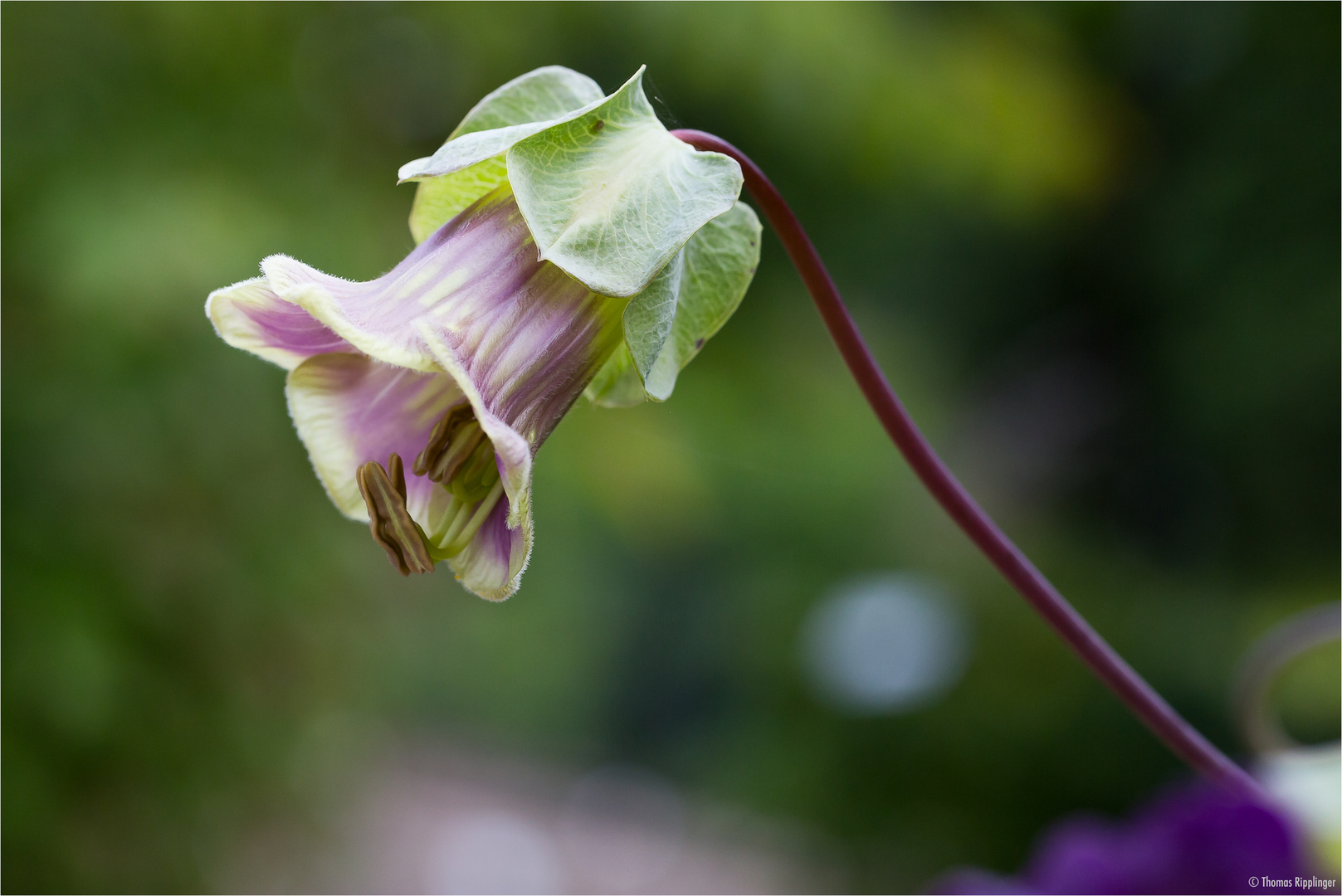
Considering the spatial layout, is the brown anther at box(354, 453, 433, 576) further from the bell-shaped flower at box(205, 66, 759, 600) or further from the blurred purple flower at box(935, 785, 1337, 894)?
the blurred purple flower at box(935, 785, 1337, 894)

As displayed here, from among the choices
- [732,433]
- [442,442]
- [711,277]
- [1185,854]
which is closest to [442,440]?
[442,442]

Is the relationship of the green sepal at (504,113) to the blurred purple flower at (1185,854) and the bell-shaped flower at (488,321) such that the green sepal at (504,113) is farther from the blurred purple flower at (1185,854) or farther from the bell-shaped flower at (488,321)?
the blurred purple flower at (1185,854)

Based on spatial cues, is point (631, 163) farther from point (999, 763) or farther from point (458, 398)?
point (999, 763)

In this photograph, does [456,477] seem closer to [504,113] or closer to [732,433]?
[504,113]

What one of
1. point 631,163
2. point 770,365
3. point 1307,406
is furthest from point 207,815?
point 1307,406

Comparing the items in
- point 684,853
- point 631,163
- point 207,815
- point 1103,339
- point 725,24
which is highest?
point 631,163

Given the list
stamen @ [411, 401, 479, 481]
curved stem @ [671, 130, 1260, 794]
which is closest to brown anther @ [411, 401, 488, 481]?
stamen @ [411, 401, 479, 481]
